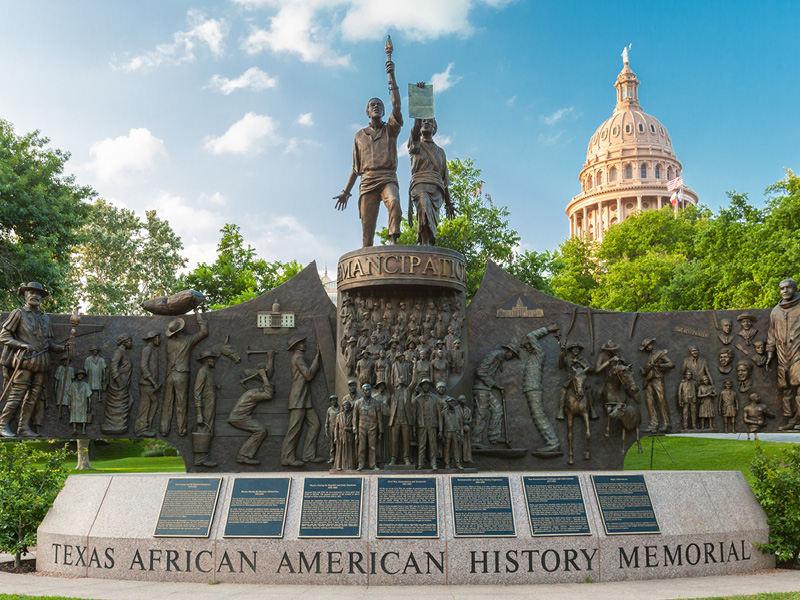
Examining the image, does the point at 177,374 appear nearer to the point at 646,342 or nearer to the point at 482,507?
the point at 482,507

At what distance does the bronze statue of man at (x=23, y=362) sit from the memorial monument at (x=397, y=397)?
36 millimetres

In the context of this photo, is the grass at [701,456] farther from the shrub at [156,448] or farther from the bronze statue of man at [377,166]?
the shrub at [156,448]

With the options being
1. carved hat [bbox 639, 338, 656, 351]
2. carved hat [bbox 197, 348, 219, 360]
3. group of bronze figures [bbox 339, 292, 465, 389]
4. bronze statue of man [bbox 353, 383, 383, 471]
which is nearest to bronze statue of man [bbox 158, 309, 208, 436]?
carved hat [bbox 197, 348, 219, 360]

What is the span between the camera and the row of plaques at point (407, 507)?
352 inches

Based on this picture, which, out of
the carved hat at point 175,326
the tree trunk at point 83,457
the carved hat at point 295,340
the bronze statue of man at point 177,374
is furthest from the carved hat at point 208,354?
the tree trunk at point 83,457

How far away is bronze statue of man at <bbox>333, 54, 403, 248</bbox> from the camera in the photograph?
561 inches

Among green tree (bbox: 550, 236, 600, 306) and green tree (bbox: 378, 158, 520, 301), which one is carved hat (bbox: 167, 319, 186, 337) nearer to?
green tree (bbox: 378, 158, 520, 301)

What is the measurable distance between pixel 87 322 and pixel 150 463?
780 inches

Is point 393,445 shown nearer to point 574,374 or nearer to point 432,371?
point 432,371

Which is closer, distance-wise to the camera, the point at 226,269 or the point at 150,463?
the point at 150,463

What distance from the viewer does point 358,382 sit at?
12.6 metres

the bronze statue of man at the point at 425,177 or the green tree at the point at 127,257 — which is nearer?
the bronze statue of man at the point at 425,177

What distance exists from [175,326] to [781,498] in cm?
1137

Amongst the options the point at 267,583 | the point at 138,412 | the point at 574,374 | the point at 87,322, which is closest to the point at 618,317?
the point at 574,374
